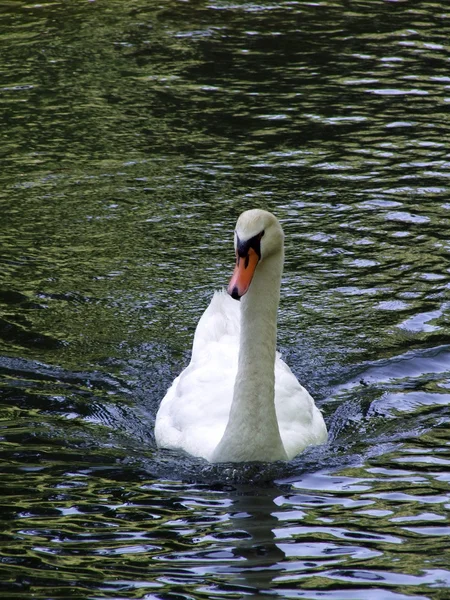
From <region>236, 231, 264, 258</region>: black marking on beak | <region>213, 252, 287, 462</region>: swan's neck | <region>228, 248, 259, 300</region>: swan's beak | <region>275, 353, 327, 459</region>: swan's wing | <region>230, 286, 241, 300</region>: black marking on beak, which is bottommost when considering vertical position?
<region>275, 353, 327, 459</region>: swan's wing

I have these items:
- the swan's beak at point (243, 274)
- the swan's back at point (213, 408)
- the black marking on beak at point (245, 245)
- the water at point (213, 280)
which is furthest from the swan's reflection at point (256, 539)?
the black marking on beak at point (245, 245)

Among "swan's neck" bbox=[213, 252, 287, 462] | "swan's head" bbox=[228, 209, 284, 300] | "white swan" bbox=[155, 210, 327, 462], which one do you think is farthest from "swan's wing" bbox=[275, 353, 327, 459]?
"swan's head" bbox=[228, 209, 284, 300]

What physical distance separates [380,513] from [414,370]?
281cm

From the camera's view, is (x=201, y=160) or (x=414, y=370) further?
(x=201, y=160)

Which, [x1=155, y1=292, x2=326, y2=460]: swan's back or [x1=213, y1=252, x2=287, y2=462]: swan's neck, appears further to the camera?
[x1=155, y1=292, x2=326, y2=460]: swan's back

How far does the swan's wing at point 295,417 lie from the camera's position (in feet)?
26.6

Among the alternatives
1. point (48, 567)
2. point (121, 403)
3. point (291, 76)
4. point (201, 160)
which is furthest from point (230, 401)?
point (291, 76)

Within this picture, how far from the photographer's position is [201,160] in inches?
565

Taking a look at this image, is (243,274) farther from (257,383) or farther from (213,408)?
(213,408)

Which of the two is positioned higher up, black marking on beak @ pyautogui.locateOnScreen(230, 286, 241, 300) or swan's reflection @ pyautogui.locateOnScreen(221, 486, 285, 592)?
black marking on beak @ pyautogui.locateOnScreen(230, 286, 241, 300)

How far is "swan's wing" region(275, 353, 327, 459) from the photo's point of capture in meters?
8.10

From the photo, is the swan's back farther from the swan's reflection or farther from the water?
the swan's reflection

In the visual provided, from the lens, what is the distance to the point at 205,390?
8.66 m

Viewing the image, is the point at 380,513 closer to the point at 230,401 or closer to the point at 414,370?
the point at 230,401
